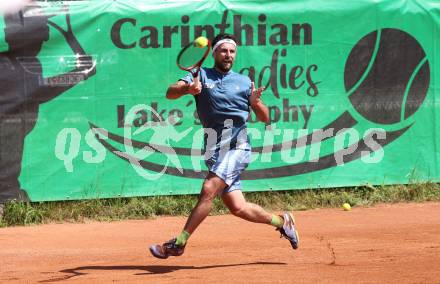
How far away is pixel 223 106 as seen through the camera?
241 inches

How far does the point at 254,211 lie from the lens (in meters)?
6.23

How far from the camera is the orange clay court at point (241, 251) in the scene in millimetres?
5832

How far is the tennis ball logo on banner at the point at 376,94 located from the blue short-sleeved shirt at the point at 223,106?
3.37m

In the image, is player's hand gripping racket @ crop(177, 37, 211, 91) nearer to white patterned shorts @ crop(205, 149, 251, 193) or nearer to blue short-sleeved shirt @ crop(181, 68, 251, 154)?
blue short-sleeved shirt @ crop(181, 68, 251, 154)

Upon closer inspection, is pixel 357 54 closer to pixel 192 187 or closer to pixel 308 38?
pixel 308 38

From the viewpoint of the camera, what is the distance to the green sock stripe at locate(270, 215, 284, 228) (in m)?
6.39

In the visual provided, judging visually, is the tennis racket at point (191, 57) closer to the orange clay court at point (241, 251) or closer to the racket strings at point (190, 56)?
the racket strings at point (190, 56)

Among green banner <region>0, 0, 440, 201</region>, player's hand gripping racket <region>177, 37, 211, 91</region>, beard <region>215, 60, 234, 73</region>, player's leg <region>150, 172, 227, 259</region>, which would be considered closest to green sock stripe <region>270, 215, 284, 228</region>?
player's leg <region>150, 172, 227, 259</region>

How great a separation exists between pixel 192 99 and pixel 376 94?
2209mm

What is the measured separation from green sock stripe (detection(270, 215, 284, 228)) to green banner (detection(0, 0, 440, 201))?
2986 mm

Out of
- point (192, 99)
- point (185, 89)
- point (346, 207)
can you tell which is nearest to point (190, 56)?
point (185, 89)

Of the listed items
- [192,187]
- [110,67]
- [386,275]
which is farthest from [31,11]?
[386,275]

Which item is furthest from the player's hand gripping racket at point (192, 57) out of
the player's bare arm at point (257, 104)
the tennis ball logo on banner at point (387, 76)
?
the tennis ball logo on banner at point (387, 76)

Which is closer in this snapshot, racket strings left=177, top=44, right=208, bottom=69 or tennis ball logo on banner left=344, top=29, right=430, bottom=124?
racket strings left=177, top=44, right=208, bottom=69
